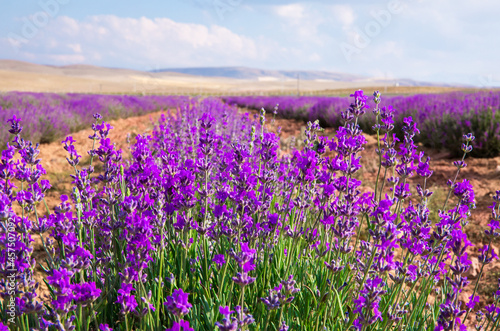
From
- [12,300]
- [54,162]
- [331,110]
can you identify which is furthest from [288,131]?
[12,300]

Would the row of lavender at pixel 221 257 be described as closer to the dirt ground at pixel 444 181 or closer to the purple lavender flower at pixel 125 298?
the purple lavender flower at pixel 125 298

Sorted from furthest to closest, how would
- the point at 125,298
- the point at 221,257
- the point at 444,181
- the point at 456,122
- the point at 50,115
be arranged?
the point at 50,115, the point at 456,122, the point at 444,181, the point at 221,257, the point at 125,298

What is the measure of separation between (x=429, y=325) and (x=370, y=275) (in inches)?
15.2

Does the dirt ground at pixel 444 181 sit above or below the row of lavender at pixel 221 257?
below

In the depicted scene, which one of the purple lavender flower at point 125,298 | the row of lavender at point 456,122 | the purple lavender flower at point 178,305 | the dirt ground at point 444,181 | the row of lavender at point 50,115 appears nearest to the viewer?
the purple lavender flower at point 178,305

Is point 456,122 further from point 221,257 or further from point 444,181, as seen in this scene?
Answer: point 221,257

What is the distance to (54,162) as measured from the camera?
657cm

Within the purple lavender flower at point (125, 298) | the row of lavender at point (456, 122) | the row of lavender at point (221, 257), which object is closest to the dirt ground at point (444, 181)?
the row of lavender at point (456, 122)

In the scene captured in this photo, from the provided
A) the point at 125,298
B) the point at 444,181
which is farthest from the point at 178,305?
the point at 444,181

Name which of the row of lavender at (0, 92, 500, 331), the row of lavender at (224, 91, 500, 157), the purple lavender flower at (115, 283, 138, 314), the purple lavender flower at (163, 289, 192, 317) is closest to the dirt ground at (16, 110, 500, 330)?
the row of lavender at (224, 91, 500, 157)

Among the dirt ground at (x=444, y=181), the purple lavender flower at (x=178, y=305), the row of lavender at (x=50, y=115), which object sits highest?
the row of lavender at (x=50, y=115)

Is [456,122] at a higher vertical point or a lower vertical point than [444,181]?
higher

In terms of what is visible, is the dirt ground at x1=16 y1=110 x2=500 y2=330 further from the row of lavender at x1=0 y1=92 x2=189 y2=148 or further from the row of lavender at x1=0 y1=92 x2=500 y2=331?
the row of lavender at x1=0 y1=92 x2=500 y2=331

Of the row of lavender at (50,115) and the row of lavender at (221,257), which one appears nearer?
the row of lavender at (221,257)
